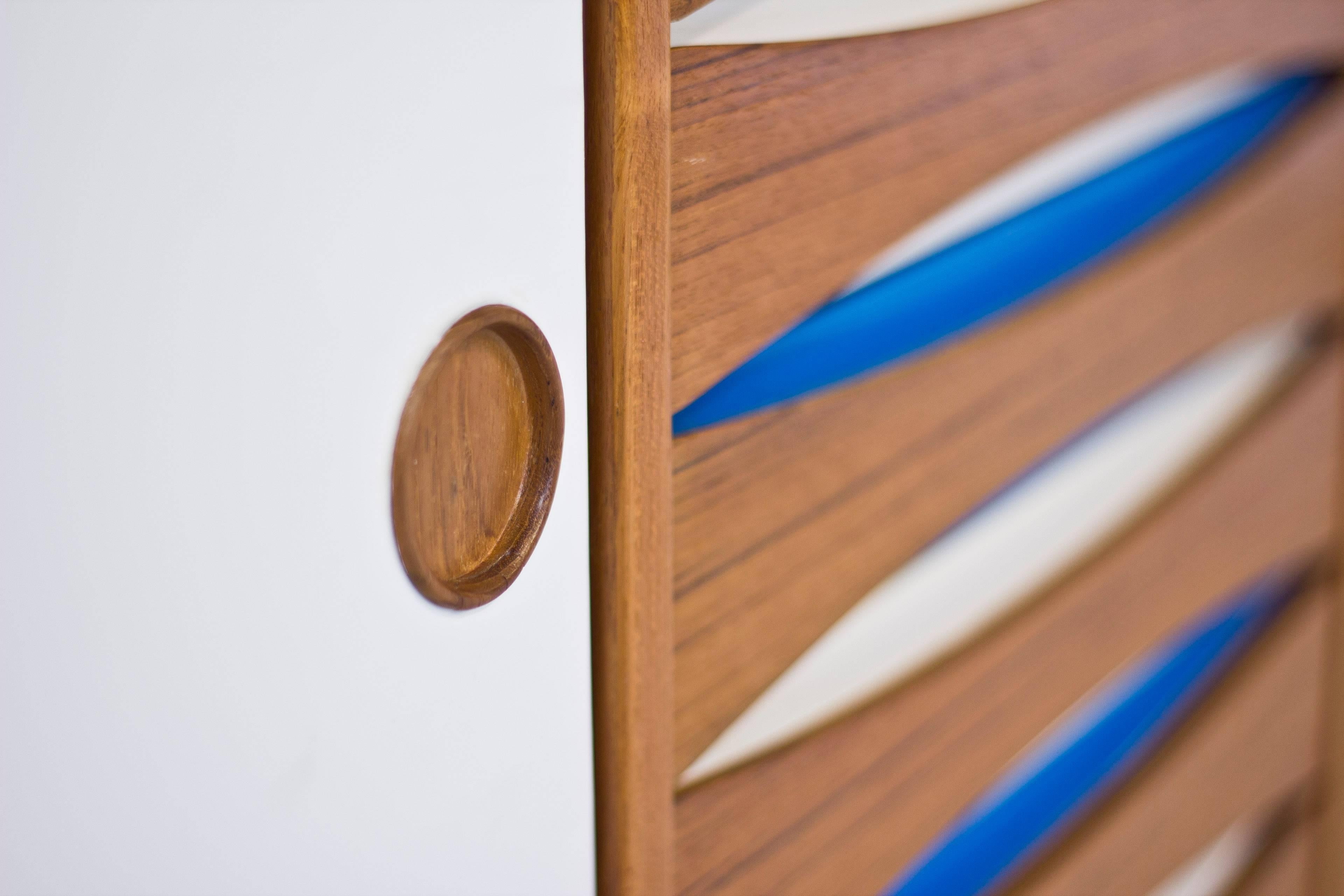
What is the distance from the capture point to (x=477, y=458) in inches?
17.5

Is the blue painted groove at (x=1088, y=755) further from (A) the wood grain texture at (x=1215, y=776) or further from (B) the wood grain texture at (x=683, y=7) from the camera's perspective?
(B) the wood grain texture at (x=683, y=7)

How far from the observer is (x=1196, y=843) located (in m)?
1.05

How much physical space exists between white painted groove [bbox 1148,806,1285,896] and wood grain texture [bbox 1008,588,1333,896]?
19mm

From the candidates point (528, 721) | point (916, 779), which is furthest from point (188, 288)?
point (916, 779)

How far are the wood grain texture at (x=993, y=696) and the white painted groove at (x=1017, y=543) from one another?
0.02m

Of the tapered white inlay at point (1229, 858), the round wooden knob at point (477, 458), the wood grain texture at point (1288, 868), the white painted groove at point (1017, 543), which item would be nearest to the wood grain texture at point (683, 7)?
the round wooden knob at point (477, 458)

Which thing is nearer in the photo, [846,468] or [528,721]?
[528,721]

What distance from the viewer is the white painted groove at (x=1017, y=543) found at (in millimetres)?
651

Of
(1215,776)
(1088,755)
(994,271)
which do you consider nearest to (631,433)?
(994,271)

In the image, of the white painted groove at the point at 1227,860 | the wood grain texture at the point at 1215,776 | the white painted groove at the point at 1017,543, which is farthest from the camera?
the white painted groove at the point at 1227,860

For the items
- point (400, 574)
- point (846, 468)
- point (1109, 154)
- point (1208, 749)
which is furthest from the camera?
point (1208, 749)

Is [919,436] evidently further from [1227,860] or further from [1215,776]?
[1227,860]

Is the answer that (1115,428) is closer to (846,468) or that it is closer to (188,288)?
(846,468)

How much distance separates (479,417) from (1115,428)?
0.63 meters
